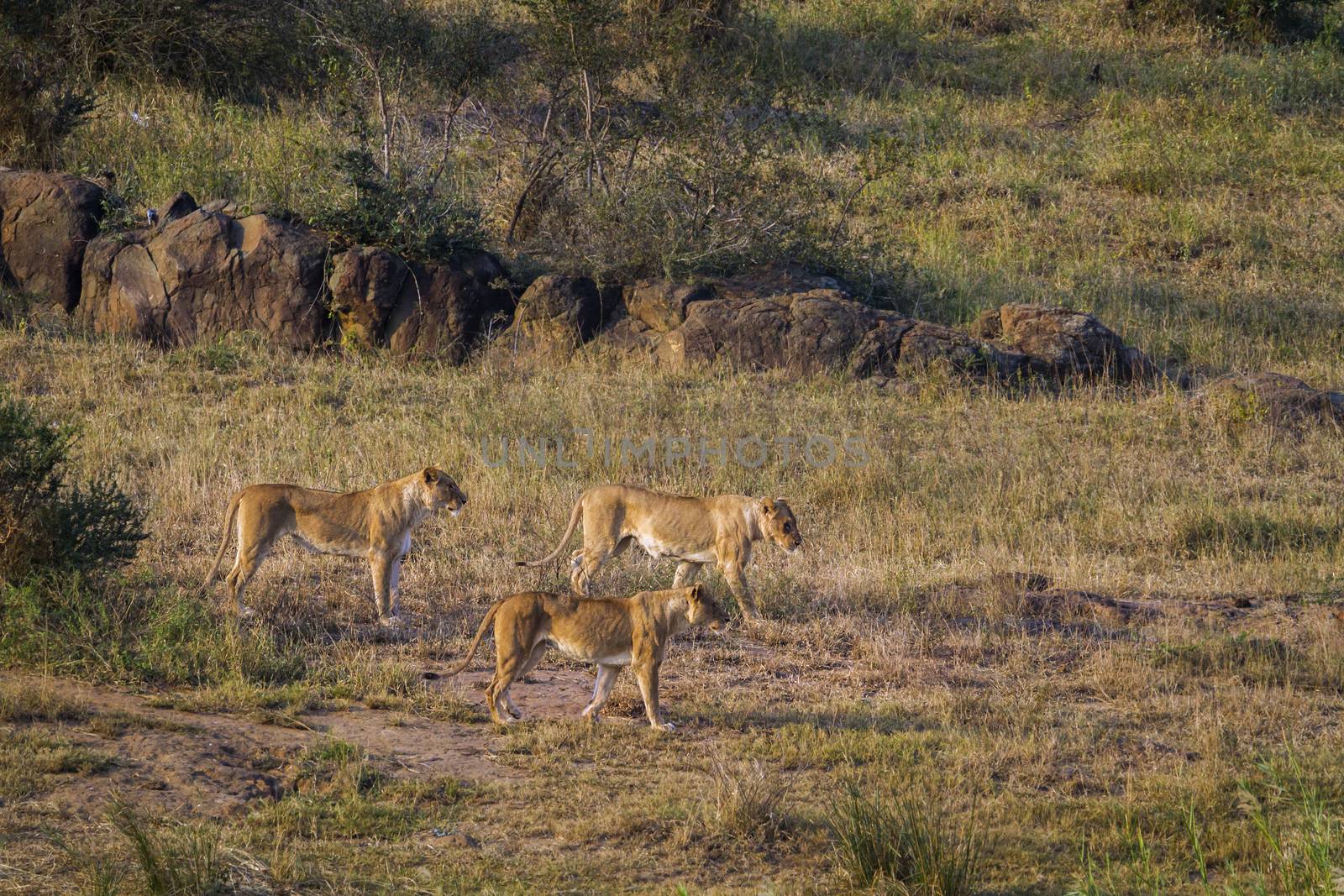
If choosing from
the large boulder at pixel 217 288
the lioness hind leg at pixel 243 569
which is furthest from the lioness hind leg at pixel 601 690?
the large boulder at pixel 217 288

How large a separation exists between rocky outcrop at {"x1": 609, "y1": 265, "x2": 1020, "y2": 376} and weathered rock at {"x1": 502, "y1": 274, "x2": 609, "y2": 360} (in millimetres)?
432

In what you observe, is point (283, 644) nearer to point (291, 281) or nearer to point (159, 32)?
point (291, 281)

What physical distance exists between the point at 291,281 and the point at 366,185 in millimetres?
1518

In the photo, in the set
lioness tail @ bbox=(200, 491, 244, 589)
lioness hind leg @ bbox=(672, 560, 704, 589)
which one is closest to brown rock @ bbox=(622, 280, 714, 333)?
lioness hind leg @ bbox=(672, 560, 704, 589)

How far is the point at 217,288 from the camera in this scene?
18172 mm

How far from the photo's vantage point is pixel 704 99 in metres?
20.5

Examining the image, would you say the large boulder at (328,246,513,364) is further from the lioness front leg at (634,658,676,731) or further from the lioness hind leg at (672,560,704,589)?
the lioness front leg at (634,658,676,731)

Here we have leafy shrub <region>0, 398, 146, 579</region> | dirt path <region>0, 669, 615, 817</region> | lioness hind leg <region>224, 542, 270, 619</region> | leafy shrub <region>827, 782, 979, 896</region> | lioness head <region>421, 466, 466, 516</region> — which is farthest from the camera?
lioness head <region>421, 466, 466, 516</region>

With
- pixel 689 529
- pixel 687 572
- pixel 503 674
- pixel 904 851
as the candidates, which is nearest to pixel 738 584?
pixel 687 572

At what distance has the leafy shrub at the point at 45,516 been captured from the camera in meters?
9.71

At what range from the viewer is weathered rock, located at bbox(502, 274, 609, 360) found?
18062 mm

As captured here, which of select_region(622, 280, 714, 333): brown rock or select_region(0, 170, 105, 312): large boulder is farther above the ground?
select_region(0, 170, 105, 312): large boulder

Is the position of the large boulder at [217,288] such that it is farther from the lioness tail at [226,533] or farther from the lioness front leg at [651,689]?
the lioness front leg at [651,689]

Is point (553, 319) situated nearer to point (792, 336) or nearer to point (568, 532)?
point (792, 336)
